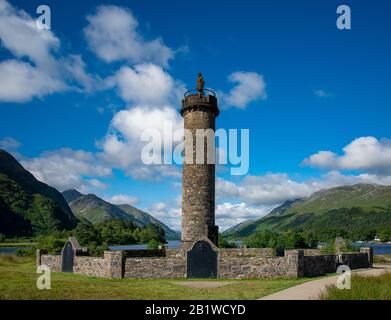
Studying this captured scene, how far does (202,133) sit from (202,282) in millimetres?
11971

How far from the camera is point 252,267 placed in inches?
941

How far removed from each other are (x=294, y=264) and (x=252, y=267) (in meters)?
2.44

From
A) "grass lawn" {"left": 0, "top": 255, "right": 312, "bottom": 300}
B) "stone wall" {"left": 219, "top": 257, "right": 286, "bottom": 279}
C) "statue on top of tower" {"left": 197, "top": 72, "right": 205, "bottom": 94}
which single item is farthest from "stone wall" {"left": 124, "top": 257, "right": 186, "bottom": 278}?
"statue on top of tower" {"left": 197, "top": 72, "right": 205, "bottom": 94}

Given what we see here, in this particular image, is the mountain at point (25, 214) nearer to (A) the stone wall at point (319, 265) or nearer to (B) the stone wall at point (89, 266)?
(B) the stone wall at point (89, 266)

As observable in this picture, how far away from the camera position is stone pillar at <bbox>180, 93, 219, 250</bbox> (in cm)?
2955

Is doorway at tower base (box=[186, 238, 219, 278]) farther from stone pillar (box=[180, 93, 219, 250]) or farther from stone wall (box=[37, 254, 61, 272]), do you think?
stone wall (box=[37, 254, 61, 272])

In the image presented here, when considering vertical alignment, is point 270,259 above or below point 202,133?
below

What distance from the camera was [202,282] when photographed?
2222 cm

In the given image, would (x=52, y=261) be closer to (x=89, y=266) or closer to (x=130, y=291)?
(x=89, y=266)

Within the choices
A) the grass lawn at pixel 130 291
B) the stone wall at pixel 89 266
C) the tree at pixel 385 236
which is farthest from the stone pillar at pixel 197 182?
the tree at pixel 385 236

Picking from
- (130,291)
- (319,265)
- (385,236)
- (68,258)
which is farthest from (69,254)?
(385,236)

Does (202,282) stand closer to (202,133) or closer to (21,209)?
(202,133)

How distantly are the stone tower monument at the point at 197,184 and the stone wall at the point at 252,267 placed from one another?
514 centimetres
